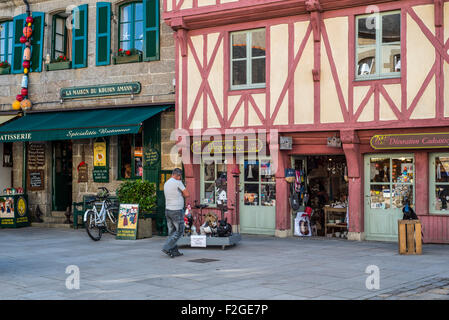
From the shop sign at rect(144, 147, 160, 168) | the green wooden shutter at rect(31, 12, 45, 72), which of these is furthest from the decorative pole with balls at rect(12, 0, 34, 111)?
the shop sign at rect(144, 147, 160, 168)

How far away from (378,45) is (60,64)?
8941 mm

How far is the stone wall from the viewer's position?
51.4 feet

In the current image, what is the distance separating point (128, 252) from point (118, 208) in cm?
322

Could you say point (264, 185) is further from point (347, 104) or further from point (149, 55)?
point (149, 55)

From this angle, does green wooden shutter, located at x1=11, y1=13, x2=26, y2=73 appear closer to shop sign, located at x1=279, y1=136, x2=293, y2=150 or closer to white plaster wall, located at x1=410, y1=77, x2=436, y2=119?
shop sign, located at x1=279, y1=136, x2=293, y2=150

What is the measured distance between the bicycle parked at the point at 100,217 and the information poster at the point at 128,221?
0.43 m

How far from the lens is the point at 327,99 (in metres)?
13.2

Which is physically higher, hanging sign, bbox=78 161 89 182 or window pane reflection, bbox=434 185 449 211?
hanging sign, bbox=78 161 89 182

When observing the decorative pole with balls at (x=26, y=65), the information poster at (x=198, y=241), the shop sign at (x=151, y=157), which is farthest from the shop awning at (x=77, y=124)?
the information poster at (x=198, y=241)

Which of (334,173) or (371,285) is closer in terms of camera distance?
(371,285)

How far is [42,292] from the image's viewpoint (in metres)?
7.68

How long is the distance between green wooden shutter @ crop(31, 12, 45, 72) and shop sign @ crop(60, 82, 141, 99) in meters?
1.30

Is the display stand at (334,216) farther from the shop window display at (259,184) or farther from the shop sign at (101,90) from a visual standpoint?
the shop sign at (101,90)

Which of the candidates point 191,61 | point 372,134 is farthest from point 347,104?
point 191,61
